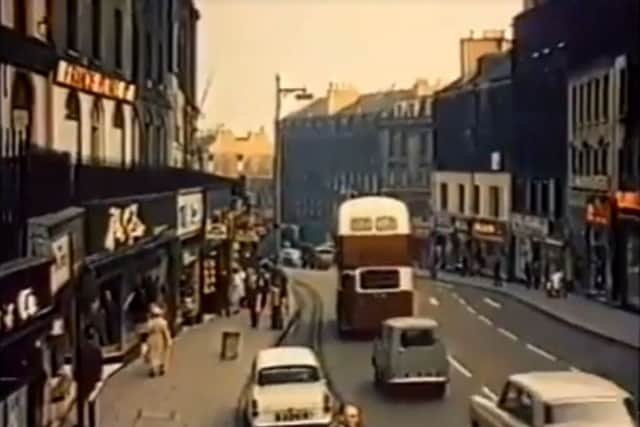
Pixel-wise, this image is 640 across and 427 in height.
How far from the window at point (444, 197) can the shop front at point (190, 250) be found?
29.4 inches

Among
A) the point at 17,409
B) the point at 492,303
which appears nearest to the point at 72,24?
the point at 17,409

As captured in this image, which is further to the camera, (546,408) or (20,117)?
(546,408)

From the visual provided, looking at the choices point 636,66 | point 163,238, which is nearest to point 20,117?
point 163,238

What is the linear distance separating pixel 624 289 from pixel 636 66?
28.1 inches

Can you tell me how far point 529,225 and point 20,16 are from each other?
75.6 inches

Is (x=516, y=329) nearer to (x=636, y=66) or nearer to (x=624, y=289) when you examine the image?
(x=624, y=289)

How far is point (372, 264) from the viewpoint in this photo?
584cm

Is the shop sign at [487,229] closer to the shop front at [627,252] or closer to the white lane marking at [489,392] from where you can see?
the shop front at [627,252]

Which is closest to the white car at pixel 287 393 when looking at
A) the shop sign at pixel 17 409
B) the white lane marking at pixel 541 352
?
the white lane marking at pixel 541 352

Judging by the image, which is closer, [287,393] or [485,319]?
[287,393]

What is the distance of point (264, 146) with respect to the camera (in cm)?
501

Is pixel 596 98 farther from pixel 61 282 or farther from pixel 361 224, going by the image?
pixel 61 282

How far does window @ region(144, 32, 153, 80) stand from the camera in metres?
4.51

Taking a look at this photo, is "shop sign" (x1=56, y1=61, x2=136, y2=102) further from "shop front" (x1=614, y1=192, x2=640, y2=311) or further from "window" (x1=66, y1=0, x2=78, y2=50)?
"shop front" (x1=614, y1=192, x2=640, y2=311)
